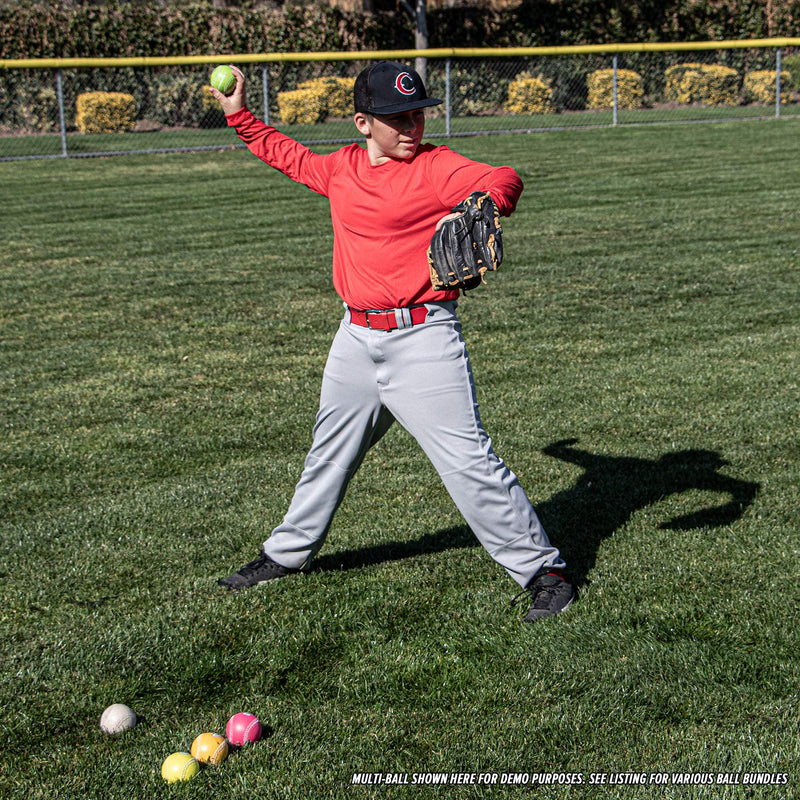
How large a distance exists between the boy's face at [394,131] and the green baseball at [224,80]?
72cm

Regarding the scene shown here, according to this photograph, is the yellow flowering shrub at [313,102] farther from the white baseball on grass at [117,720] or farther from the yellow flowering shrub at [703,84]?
the white baseball on grass at [117,720]

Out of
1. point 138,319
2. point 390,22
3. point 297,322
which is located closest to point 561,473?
point 297,322

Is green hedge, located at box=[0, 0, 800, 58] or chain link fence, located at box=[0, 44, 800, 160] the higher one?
green hedge, located at box=[0, 0, 800, 58]

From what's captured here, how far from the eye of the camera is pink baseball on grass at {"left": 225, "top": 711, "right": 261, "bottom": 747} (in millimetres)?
3178

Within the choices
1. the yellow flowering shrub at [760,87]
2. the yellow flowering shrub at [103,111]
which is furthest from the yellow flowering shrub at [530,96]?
the yellow flowering shrub at [103,111]

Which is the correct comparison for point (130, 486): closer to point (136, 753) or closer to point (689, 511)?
point (136, 753)

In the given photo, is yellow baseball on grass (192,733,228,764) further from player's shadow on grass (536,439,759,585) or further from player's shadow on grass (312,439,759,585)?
player's shadow on grass (536,439,759,585)

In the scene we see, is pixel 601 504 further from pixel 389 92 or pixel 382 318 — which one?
pixel 389 92

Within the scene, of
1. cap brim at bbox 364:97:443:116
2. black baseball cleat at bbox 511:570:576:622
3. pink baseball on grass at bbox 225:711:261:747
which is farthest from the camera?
black baseball cleat at bbox 511:570:576:622

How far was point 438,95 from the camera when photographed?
2056 cm

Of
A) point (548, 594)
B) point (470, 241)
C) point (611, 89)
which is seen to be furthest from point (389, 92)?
point (611, 89)

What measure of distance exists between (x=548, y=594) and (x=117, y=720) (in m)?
1.59

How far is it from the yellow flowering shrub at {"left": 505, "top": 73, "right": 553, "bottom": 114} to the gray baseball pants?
1857cm

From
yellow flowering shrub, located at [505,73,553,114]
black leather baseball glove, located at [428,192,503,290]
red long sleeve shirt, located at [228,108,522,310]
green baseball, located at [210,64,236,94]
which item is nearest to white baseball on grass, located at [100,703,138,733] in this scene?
red long sleeve shirt, located at [228,108,522,310]
